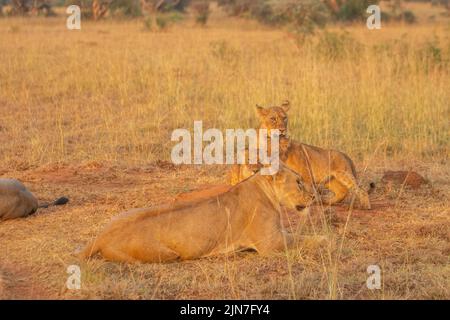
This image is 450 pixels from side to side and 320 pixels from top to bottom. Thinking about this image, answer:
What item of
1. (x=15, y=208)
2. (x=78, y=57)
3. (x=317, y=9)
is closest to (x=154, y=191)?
(x=15, y=208)

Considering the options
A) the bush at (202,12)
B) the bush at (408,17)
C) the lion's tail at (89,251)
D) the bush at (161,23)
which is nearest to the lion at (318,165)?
the lion's tail at (89,251)

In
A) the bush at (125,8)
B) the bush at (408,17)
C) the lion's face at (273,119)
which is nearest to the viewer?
the lion's face at (273,119)

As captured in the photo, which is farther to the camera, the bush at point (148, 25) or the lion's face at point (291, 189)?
the bush at point (148, 25)

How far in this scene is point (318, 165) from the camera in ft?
23.4

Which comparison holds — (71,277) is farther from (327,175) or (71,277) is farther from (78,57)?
(78,57)

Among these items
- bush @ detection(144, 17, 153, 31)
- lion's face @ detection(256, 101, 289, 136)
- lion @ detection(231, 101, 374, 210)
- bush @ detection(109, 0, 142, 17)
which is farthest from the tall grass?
bush @ detection(109, 0, 142, 17)

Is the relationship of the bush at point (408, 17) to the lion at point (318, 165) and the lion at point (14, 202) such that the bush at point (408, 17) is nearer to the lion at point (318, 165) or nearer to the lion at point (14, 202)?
the lion at point (318, 165)

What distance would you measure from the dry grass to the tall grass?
0.10 feet

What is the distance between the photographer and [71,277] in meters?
4.82

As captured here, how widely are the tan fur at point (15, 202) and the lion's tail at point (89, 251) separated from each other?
150 centimetres

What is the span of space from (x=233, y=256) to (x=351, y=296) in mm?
961

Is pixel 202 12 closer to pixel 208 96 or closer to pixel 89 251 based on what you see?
pixel 208 96

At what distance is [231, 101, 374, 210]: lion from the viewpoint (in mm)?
6980

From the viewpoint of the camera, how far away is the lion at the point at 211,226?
16.8ft
